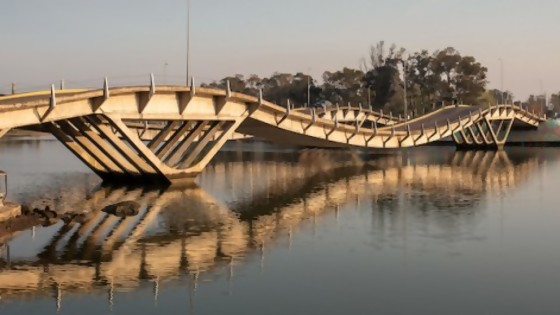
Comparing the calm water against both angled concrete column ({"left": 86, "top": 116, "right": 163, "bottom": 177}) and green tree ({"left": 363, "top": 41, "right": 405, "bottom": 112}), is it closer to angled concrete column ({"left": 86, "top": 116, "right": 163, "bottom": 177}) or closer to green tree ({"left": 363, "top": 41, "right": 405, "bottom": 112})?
angled concrete column ({"left": 86, "top": 116, "right": 163, "bottom": 177})

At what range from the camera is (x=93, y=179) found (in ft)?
149

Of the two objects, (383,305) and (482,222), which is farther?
(482,222)

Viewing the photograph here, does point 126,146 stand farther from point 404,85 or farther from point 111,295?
point 404,85

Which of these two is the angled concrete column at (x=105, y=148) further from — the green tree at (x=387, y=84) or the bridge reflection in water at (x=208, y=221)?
the green tree at (x=387, y=84)

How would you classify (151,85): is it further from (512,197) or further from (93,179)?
(512,197)

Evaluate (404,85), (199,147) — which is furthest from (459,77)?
(199,147)

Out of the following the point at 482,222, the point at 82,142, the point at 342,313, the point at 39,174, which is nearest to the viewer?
the point at 342,313

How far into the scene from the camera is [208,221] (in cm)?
2717

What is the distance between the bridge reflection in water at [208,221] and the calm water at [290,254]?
8 centimetres

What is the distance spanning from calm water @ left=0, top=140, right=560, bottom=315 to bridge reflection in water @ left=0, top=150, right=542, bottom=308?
78mm

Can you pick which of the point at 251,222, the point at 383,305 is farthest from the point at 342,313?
the point at 251,222

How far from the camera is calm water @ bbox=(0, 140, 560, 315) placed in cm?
1505

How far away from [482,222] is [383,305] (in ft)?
43.9

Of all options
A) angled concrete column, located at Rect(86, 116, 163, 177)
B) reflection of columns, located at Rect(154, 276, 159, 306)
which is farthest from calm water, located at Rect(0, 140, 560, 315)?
angled concrete column, located at Rect(86, 116, 163, 177)
